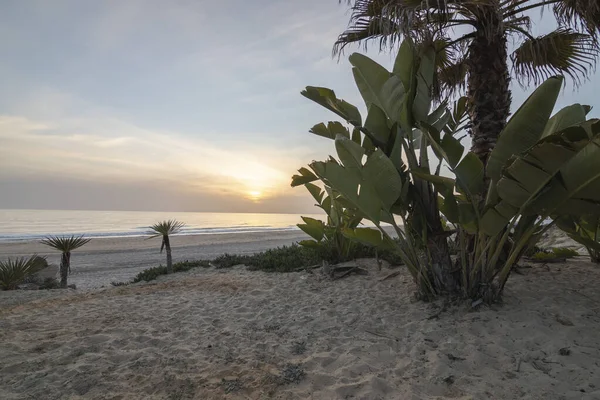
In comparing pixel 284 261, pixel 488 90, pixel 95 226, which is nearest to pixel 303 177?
pixel 284 261

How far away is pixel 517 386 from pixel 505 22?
5.12 metres

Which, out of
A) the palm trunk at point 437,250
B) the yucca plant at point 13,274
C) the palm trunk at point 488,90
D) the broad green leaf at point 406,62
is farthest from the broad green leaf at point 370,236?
the yucca plant at point 13,274

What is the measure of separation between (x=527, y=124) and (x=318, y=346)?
119 inches

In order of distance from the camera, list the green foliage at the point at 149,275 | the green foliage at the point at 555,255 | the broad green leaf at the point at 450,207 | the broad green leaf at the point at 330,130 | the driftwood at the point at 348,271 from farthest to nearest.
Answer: the green foliage at the point at 149,275 → the driftwood at the point at 348,271 → the green foliage at the point at 555,255 → the broad green leaf at the point at 330,130 → the broad green leaf at the point at 450,207

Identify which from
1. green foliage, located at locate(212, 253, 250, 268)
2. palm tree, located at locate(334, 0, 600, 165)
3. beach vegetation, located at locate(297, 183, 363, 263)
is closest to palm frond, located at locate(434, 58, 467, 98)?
palm tree, located at locate(334, 0, 600, 165)

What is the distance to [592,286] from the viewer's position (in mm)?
4199

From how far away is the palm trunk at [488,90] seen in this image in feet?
15.9

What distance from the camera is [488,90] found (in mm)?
4859

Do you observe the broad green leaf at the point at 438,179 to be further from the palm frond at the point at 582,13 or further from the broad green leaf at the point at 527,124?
the palm frond at the point at 582,13

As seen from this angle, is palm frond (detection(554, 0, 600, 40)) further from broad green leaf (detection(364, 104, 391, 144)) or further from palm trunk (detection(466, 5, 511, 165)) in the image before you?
broad green leaf (detection(364, 104, 391, 144))

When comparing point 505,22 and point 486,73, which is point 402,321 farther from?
point 505,22

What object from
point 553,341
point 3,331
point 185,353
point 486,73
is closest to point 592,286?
point 553,341

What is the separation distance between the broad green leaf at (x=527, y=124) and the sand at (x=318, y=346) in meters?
1.67

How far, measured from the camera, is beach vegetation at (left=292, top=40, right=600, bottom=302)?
9.74 ft
